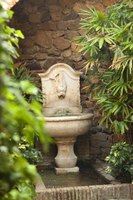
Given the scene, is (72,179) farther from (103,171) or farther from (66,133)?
(66,133)

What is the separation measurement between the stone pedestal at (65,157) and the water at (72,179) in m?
0.12

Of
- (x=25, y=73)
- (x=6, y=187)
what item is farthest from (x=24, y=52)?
(x=6, y=187)

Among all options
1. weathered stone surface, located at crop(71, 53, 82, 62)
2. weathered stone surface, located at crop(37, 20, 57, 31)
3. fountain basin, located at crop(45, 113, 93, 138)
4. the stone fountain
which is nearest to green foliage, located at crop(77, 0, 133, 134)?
fountain basin, located at crop(45, 113, 93, 138)

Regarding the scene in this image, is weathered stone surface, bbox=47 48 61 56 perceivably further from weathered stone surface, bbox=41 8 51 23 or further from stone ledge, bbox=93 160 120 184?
stone ledge, bbox=93 160 120 184

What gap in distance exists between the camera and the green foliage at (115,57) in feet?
15.5

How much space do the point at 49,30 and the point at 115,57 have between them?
210 centimetres

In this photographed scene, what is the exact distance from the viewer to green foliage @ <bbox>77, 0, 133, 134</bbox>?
472 centimetres

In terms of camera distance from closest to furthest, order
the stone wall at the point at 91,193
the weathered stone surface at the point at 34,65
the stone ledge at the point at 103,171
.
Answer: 1. the stone wall at the point at 91,193
2. the stone ledge at the point at 103,171
3. the weathered stone surface at the point at 34,65

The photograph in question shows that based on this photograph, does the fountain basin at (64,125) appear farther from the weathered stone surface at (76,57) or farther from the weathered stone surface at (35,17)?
the weathered stone surface at (35,17)

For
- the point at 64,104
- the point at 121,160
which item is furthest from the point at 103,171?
the point at 64,104

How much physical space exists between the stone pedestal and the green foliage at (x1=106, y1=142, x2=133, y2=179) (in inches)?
39.1

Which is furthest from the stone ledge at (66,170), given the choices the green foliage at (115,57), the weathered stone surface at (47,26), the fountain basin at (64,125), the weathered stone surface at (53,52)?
the weathered stone surface at (47,26)

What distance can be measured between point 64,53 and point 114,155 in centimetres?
234

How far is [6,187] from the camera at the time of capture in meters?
1.08
